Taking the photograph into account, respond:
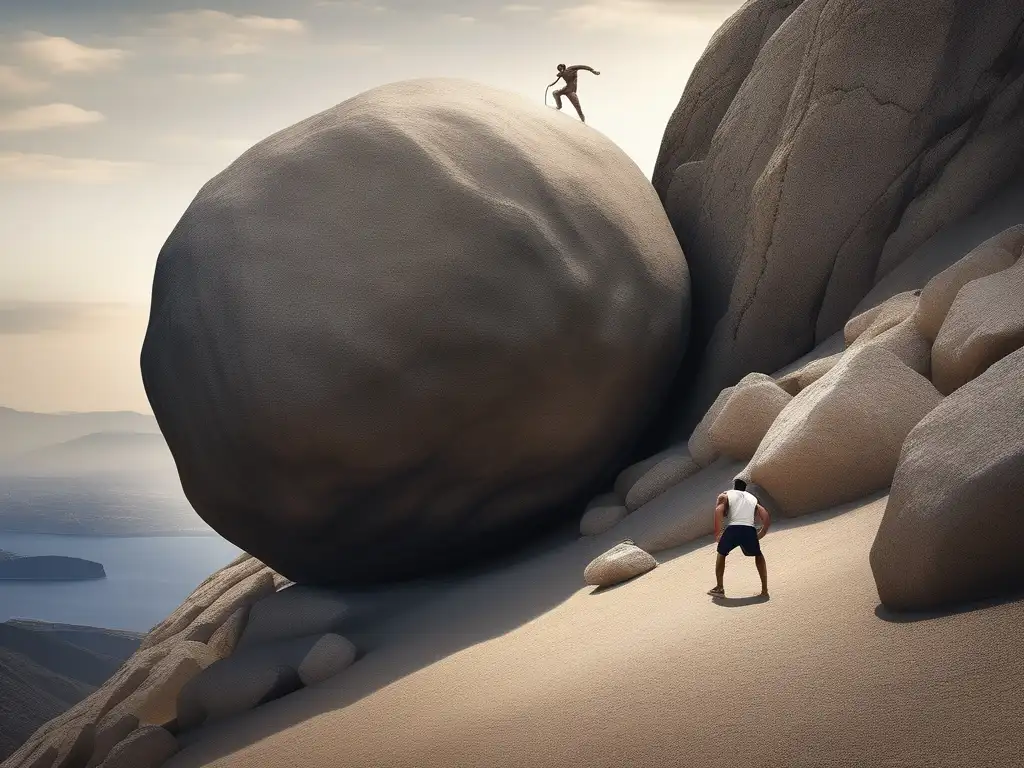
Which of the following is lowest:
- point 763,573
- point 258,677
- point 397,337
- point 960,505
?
point 258,677

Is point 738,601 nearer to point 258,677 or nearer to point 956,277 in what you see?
point 956,277

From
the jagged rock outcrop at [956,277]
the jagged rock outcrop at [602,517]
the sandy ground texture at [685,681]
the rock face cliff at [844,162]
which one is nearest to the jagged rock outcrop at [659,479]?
the jagged rock outcrop at [602,517]

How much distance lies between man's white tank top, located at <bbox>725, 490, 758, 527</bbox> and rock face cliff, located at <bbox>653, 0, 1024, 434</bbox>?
120 inches

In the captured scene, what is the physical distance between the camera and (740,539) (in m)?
4.38

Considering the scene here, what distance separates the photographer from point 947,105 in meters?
6.97

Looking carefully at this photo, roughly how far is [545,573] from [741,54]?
485 centimetres

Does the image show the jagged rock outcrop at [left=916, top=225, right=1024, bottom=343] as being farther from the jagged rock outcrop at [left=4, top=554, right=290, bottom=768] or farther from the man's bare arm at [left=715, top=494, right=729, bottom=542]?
the jagged rock outcrop at [left=4, top=554, right=290, bottom=768]

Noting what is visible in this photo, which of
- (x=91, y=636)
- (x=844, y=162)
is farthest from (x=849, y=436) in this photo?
(x=91, y=636)

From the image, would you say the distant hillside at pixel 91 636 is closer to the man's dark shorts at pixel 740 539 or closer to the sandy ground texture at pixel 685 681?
the sandy ground texture at pixel 685 681

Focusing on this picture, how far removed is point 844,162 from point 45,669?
14517mm

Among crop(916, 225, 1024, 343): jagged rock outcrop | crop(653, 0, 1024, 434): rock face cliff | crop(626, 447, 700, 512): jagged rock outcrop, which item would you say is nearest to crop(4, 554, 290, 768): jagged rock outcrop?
crop(626, 447, 700, 512): jagged rock outcrop

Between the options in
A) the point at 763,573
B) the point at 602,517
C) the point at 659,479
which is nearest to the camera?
the point at 763,573

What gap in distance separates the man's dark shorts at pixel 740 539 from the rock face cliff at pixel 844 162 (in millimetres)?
3161

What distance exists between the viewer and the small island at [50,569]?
97.8 ft
